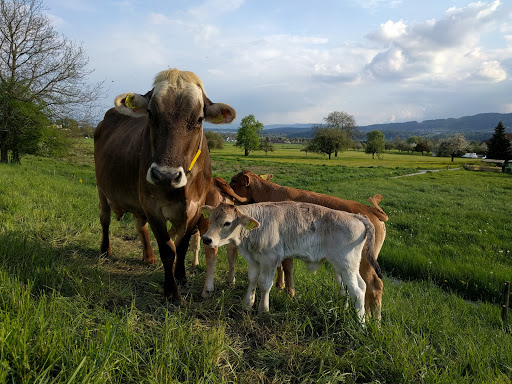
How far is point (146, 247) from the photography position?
5805 millimetres

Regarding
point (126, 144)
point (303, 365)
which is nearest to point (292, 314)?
point (303, 365)

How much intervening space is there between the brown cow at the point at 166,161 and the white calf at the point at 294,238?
59 cm

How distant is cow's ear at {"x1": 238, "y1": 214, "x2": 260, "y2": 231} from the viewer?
3789 mm

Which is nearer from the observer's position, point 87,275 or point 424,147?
point 87,275

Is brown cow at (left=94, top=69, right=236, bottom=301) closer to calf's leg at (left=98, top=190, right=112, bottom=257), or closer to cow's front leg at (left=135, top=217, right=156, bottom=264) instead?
cow's front leg at (left=135, top=217, right=156, bottom=264)

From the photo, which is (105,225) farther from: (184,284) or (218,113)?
(218,113)

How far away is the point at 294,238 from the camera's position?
402 centimetres

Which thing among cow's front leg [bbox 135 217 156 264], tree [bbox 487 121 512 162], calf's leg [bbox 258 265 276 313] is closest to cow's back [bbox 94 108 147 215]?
cow's front leg [bbox 135 217 156 264]

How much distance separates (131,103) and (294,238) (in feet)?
8.82

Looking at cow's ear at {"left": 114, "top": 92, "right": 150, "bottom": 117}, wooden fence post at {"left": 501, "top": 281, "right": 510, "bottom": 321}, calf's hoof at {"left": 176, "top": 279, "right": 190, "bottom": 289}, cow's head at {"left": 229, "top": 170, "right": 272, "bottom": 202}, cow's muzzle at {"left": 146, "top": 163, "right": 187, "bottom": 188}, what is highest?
cow's ear at {"left": 114, "top": 92, "right": 150, "bottom": 117}

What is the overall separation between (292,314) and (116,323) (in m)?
1.95

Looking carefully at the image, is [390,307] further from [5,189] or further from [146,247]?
[5,189]

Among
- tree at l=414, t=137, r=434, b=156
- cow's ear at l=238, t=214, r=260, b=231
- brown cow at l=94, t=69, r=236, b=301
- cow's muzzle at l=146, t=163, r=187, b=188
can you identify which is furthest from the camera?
tree at l=414, t=137, r=434, b=156

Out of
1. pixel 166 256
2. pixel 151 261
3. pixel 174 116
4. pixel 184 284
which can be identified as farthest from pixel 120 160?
pixel 184 284
